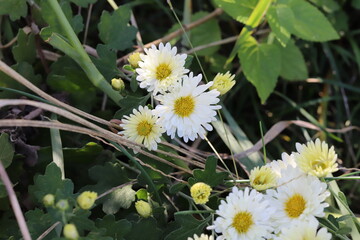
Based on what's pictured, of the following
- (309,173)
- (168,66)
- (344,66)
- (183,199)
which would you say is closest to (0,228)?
(183,199)

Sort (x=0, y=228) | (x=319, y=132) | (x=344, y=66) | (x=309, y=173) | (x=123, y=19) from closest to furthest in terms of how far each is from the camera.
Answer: (x=309, y=173), (x=0, y=228), (x=123, y=19), (x=319, y=132), (x=344, y=66)

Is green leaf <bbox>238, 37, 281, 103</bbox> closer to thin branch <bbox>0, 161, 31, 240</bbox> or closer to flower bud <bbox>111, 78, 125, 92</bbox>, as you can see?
flower bud <bbox>111, 78, 125, 92</bbox>

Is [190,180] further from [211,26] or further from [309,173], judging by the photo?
[211,26]

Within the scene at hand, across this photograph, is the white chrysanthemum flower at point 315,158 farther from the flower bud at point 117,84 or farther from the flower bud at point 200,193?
the flower bud at point 117,84

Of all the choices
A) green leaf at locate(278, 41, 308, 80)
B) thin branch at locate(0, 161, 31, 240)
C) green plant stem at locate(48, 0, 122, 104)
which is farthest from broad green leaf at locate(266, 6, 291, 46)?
thin branch at locate(0, 161, 31, 240)

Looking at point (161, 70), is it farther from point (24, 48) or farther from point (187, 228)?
point (24, 48)

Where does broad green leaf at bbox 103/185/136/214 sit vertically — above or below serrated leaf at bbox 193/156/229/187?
below

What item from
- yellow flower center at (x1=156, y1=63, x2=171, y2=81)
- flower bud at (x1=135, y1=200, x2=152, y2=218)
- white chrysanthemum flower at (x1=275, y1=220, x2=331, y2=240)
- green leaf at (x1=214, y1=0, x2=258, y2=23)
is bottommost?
flower bud at (x1=135, y1=200, x2=152, y2=218)

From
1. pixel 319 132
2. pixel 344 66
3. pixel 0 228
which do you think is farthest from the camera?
pixel 344 66
